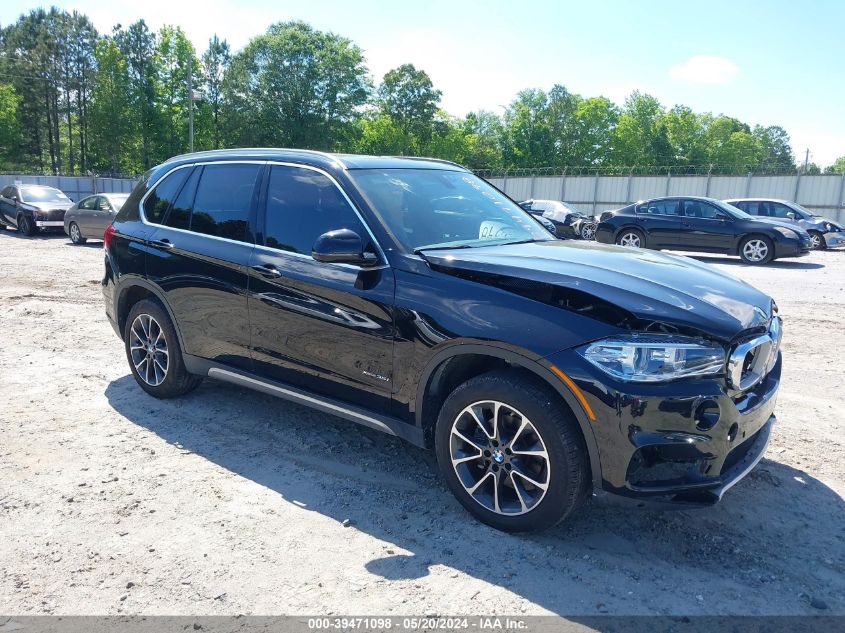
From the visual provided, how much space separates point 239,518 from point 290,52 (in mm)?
61919

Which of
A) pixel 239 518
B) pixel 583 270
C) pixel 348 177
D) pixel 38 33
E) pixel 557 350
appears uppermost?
pixel 38 33

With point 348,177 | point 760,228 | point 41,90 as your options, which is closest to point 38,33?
point 41,90

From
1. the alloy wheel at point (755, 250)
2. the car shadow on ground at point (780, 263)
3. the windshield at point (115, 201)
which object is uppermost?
the windshield at point (115, 201)

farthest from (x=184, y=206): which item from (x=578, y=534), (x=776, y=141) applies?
(x=776, y=141)

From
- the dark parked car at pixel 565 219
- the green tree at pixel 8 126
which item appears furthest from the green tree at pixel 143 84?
the dark parked car at pixel 565 219

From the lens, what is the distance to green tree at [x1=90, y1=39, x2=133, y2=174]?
5712 centimetres

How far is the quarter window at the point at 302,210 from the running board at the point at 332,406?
0.90 m

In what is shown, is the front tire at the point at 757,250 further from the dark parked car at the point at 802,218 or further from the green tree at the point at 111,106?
the green tree at the point at 111,106

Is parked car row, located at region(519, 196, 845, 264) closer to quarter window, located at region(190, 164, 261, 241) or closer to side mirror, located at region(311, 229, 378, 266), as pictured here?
quarter window, located at region(190, 164, 261, 241)

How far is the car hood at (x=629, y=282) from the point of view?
294cm

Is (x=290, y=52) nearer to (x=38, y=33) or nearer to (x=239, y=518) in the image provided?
(x=38, y=33)

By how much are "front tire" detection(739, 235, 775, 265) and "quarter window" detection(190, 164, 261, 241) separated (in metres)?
13.9

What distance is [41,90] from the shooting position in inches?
2511

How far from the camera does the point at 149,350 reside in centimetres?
522
